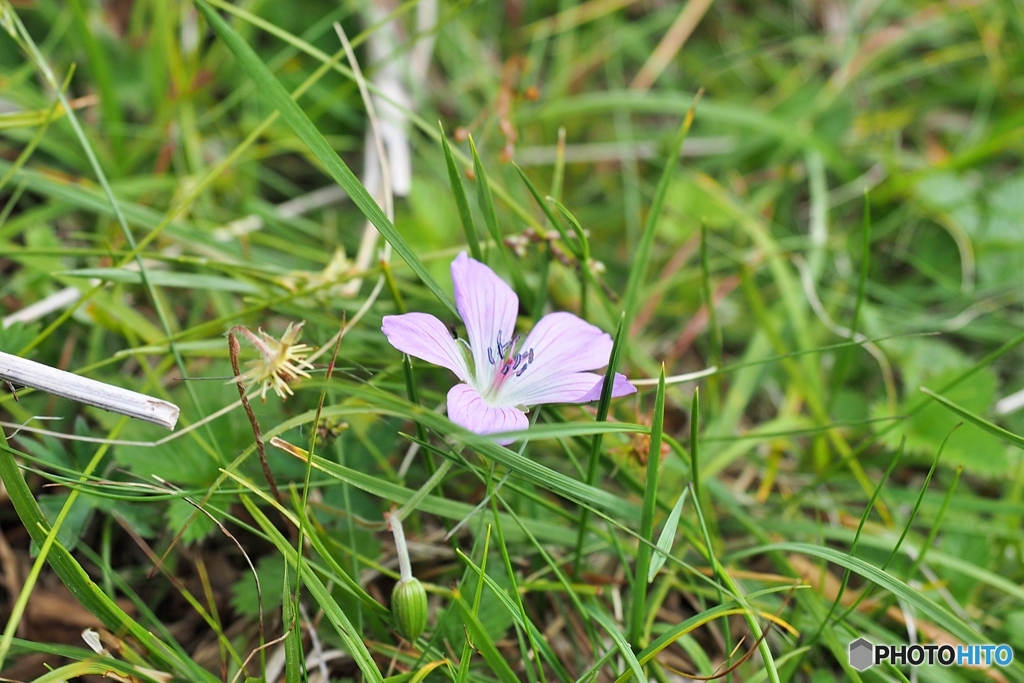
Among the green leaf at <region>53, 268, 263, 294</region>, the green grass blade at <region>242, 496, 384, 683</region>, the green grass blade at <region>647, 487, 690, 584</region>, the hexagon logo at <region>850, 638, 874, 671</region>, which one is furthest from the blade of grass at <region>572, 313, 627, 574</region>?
the green leaf at <region>53, 268, 263, 294</region>

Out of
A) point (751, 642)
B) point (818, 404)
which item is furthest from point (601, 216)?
point (751, 642)

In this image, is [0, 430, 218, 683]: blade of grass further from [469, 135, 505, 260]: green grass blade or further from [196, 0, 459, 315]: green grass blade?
[469, 135, 505, 260]: green grass blade

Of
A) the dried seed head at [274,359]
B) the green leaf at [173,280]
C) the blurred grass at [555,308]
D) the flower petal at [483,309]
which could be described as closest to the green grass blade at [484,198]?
the blurred grass at [555,308]

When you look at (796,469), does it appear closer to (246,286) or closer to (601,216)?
(601,216)

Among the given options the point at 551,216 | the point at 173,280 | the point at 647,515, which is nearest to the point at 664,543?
the point at 647,515

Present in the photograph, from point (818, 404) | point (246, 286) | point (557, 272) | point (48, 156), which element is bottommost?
point (818, 404)

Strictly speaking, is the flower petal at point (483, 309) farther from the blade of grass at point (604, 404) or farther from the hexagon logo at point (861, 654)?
Result: the hexagon logo at point (861, 654)
